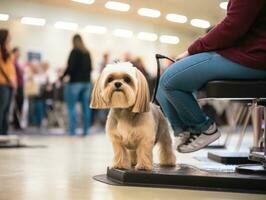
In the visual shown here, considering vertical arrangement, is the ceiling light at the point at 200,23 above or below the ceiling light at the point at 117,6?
below

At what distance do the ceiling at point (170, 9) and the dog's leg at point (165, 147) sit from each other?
3156 millimetres

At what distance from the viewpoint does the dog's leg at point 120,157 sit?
9.37ft

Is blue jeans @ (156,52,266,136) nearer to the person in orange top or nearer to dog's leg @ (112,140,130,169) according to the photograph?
dog's leg @ (112,140,130,169)

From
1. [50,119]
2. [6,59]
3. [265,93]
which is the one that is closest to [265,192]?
[265,93]

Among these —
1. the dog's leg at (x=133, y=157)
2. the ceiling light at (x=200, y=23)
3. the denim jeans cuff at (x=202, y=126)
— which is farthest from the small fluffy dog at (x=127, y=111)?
the ceiling light at (x=200, y=23)

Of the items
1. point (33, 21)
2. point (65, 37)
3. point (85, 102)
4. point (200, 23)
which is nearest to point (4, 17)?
point (85, 102)

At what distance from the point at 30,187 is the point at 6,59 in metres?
4.39

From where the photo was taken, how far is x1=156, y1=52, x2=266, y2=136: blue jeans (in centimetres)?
262

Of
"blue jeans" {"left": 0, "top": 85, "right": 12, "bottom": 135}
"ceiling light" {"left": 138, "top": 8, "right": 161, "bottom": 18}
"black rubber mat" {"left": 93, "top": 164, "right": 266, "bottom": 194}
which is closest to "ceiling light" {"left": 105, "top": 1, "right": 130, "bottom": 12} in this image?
"ceiling light" {"left": 138, "top": 8, "right": 161, "bottom": 18}

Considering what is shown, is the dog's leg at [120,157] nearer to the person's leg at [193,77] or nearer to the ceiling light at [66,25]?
the person's leg at [193,77]

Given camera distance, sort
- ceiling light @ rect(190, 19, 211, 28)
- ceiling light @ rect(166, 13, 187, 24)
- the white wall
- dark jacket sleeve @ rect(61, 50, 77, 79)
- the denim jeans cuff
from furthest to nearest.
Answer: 1. the white wall
2. dark jacket sleeve @ rect(61, 50, 77, 79)
3. ceiling light @ rect(166, 13, 187, 24)
4. ceiling light @ rect(190, 19, 211, 28)
5. the denim jeans cuff

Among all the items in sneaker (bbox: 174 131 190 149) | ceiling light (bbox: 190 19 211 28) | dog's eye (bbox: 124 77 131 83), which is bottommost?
sneaker (bbox: 174 131 190 149)

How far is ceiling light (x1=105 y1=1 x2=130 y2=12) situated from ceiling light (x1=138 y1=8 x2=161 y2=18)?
0.67 feet

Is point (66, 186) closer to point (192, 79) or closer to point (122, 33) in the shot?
point (192, 79)
